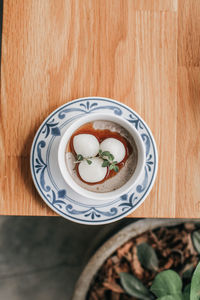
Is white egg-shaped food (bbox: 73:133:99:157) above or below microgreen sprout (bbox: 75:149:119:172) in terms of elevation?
above

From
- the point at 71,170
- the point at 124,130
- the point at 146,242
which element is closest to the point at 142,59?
the point at 124,130

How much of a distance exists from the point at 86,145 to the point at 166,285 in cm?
45

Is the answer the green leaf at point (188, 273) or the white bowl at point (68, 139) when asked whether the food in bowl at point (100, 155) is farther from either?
the green leaf at point (188, 273)

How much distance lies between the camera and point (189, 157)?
29.8 inches

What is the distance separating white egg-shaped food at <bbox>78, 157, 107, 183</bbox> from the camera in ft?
2.22

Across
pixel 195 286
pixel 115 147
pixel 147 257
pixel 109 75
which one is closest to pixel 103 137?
pixel 115 147

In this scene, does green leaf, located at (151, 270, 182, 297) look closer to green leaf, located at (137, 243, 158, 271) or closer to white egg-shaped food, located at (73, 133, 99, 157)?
green leaf, located at (137, 243, 158, 271)

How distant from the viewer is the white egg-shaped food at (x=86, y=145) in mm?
681

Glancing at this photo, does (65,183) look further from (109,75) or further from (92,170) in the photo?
(109,75)

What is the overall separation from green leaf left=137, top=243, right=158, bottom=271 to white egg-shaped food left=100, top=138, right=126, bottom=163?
45cm

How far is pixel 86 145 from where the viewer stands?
68 centimetres

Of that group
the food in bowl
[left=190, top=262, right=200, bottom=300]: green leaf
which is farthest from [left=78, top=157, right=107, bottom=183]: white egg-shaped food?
[left=190, top=262, right=200, bottom=300]: green leaf

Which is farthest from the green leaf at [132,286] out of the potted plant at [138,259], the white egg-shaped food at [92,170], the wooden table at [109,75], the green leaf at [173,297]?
the white egg-shaped food at [92,170]

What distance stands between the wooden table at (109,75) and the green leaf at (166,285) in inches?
8.4
